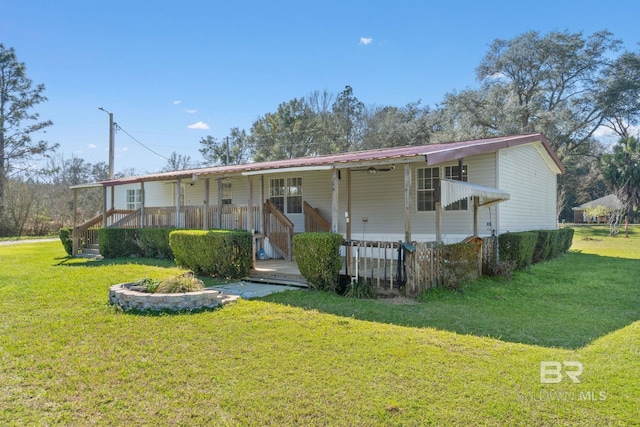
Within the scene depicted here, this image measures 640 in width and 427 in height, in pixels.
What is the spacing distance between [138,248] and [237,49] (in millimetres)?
9977

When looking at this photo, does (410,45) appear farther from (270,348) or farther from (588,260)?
(270,348)

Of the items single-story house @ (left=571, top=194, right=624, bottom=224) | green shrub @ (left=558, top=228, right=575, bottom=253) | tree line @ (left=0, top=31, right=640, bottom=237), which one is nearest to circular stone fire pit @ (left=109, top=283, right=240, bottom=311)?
green shrub @ (left=558, top=228, right=575, bottom=253)

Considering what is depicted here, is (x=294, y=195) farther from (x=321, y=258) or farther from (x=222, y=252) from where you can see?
(x=321, y=258)

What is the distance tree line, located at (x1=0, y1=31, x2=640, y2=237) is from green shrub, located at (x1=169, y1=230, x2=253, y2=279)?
23518 millimetres

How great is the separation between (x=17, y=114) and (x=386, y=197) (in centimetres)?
3091

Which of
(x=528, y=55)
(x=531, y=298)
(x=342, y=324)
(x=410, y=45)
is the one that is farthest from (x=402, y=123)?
(x=342, y=324)

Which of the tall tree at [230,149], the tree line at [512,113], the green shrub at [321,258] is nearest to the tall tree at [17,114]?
the tree line at [512,113]

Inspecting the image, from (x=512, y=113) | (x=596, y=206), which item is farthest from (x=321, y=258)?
(x=596, y=206)

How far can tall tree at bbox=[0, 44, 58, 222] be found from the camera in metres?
29.5

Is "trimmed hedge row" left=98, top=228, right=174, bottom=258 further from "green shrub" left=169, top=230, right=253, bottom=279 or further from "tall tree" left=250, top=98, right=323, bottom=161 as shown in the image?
"tall tree" left=250, top=98, right=323, bottom=161

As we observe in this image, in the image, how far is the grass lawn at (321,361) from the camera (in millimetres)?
3160

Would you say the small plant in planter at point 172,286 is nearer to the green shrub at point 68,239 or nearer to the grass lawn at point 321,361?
the grass lawn at point 321,361

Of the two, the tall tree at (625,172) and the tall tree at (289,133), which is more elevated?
the tall tree at (289,133)

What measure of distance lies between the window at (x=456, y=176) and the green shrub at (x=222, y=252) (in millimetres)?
5463
